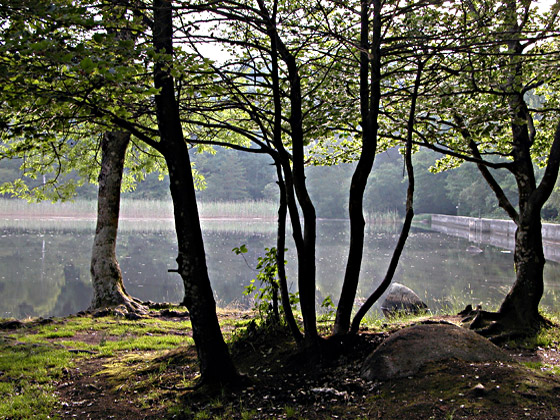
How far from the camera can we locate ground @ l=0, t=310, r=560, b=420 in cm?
356

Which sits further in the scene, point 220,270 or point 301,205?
point 220,270

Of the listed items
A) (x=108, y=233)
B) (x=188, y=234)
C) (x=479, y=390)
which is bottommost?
(x=479, y=390)

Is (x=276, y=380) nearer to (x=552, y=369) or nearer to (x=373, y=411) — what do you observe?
(x=373, y=411)

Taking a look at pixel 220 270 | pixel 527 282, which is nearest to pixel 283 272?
pixel 527 282

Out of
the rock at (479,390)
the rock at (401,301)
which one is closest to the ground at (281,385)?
the rock at (479,390)

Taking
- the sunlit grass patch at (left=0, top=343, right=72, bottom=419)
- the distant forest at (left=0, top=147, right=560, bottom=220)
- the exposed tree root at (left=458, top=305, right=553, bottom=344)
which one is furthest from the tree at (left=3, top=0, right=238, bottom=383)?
the distant forest at (left=0, top=147, right=560, bottom=220)

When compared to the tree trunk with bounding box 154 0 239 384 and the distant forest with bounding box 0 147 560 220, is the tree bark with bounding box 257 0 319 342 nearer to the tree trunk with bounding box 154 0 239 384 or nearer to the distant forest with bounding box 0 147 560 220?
the tree trunk with bounding box 154 0 239 384

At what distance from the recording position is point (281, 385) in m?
4.52

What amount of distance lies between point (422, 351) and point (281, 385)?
1306mm

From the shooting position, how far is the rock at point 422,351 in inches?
164

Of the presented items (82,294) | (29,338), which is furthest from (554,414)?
(82,294)

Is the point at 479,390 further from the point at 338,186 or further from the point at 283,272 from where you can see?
the point at 338,186

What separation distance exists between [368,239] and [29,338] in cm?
3067

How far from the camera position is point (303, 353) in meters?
4.97
